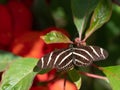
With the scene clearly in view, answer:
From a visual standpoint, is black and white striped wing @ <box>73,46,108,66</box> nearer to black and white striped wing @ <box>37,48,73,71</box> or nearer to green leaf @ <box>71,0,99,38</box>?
black and white striped wing @ <box>37,48,73,71</box>

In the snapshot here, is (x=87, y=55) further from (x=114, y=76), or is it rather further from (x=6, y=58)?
(x=6, y=58)

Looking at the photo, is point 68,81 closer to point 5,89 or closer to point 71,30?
point 5,89

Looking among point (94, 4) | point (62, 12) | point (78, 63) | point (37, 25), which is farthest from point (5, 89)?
point (62, 12)

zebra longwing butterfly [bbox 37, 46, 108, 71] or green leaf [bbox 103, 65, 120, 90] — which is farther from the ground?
zebra longwing butterfly [bbox 37, 46, 108, 71]

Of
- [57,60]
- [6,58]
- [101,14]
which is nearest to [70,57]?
[57,60]

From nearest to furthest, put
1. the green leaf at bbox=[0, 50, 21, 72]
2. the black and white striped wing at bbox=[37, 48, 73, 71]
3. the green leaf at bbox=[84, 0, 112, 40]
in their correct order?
the black and white striped wing at bbox=[37, 48, 73, 71] → the green leaf at bbox=[84, 0, 112, 40] → the green leaf at bbox=[0, 50, 21, 72]

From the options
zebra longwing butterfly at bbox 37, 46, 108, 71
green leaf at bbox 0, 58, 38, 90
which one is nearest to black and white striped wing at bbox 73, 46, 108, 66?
zebra longwing butterfly at bbox 37, 46, 108, 71
